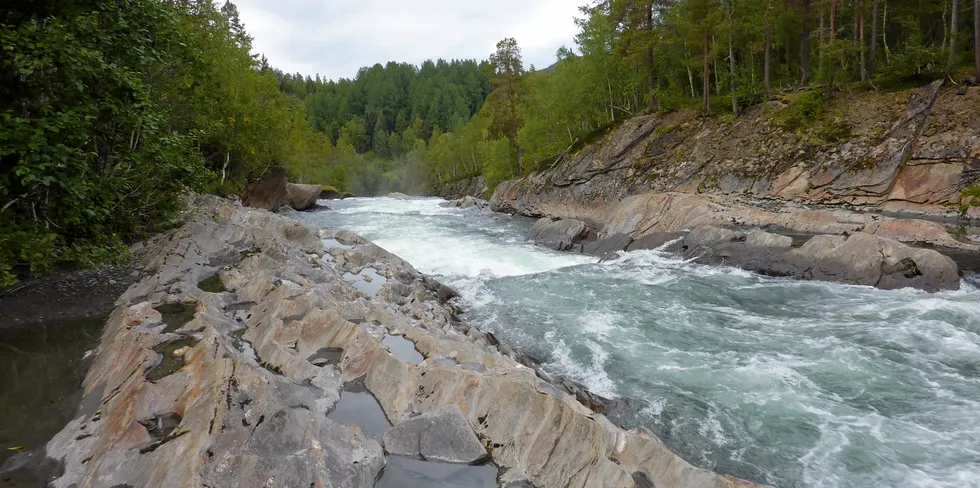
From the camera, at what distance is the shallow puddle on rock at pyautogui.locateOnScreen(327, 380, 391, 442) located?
247 inches

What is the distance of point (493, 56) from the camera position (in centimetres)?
5097

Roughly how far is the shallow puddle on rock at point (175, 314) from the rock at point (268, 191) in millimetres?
30622

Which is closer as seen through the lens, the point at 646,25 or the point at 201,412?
the point at 201,412

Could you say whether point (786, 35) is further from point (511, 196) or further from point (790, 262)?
point (790, 262)

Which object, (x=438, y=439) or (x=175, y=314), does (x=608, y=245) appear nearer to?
(x=175, y=314)

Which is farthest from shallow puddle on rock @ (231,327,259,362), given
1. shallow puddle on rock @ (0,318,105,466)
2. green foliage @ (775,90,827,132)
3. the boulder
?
the boulder

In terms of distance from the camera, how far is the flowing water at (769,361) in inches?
288

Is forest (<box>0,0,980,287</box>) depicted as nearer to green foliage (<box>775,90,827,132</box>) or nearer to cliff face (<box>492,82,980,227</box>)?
green foliage (<box>775,90,827,132</box>)

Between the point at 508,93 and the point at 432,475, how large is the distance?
52.2 meters

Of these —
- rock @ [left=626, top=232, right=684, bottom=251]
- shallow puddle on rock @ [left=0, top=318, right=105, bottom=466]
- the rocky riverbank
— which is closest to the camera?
the rocky riverbank

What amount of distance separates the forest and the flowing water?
361 inches

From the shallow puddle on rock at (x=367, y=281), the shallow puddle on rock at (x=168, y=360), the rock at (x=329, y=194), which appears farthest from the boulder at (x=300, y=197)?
the shallow puddle on rock at (x=168, y=360)

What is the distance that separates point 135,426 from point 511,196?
126 feet

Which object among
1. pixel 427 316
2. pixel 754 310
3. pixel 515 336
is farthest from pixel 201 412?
pixel 754 310
